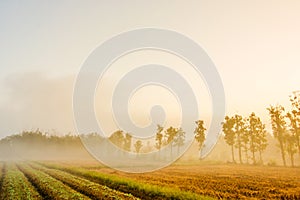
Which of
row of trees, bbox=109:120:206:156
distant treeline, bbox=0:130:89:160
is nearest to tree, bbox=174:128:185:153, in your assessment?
row of trees, bbox=109:120:206:156

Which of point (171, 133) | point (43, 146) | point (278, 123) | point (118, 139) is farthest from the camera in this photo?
point (43, 146)

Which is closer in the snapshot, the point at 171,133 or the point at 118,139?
the point at 171,133

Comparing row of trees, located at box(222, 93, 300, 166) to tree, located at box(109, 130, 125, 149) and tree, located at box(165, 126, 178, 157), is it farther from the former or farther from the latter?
tree, located at box(109, 130, 125, 149)

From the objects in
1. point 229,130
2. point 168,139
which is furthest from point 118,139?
point 229,130

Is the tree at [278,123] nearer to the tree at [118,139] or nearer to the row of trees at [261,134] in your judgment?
the row of trees at [261,134]

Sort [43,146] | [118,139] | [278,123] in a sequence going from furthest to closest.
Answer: [43,146] → [118,139] → [278,123]

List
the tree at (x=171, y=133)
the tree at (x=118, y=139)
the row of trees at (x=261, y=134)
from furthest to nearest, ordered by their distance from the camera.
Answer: the tree at (x=118, y=139)
the tree at (x=171, y=133)
the row of trees at (x=261, y=134)

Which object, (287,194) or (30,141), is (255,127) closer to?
(287,194)

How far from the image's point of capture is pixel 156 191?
2003 cm

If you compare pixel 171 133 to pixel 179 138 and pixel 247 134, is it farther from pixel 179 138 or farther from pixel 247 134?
pixel 247 134

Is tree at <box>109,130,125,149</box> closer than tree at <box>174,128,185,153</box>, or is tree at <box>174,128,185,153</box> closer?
tree at <box>174,128,185,153</box>

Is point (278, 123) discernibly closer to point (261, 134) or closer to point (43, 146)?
point (261, 134)

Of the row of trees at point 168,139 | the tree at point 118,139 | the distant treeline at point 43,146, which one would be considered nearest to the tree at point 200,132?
the row of trees at point 168,139

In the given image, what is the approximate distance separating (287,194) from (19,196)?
2219cm
